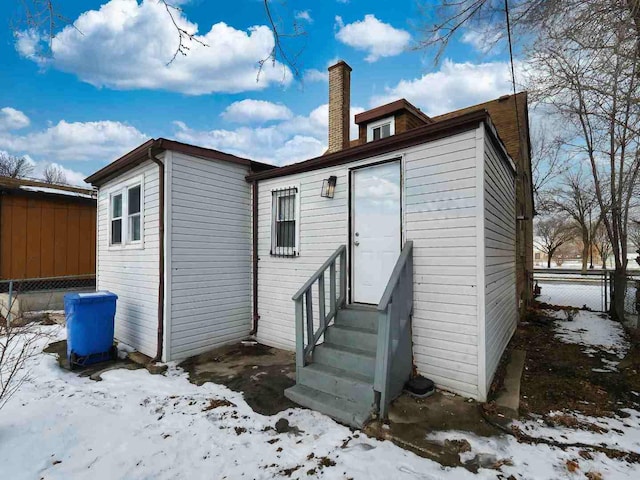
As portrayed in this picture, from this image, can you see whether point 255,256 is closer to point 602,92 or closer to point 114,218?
point 114,218

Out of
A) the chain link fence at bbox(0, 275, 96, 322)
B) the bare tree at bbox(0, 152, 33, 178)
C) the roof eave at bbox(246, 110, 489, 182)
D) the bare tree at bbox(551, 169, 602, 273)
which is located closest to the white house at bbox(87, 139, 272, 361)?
the roof eave at bbox(246, 110, 489, 182)

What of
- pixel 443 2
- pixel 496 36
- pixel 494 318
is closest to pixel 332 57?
pixel 443 2

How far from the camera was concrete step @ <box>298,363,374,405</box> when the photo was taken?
340 centimetres

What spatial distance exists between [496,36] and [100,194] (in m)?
8.26

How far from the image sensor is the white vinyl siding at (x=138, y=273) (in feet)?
17.9

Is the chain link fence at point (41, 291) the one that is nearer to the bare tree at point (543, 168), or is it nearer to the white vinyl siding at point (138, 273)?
the white vinyl siding at point (138, 273)

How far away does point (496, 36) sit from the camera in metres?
4.28

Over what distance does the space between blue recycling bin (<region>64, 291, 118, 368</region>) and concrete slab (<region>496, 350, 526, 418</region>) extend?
5.58m

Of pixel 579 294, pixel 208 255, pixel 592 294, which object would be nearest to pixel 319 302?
pixel 208 255

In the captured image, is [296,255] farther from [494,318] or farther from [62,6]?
[62,6]

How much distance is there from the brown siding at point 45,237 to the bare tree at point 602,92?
37.8 ft


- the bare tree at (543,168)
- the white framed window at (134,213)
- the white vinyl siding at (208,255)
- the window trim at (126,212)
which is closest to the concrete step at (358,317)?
the white vinyl siding at (208,255)

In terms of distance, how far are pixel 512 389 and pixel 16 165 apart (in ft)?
107

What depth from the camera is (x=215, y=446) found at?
9.53ft
